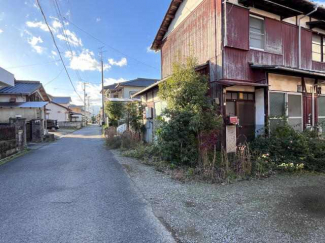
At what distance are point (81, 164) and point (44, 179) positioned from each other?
1692mm

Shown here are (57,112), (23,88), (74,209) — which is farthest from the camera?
(57,112)

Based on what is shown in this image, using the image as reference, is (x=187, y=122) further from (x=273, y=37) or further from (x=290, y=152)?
(x=273, y=37)

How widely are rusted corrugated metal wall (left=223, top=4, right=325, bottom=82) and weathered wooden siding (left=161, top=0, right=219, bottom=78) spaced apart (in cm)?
64

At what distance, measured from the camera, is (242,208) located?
3303 millimetres

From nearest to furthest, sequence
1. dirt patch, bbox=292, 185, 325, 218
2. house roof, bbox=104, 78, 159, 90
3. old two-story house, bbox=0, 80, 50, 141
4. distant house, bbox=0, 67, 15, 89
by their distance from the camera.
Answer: dirt patch, bbox=292, 185, 325, 218, distant house, bbox=0, 67, 15, 89, old two-story house, bbox=0, 80, 50, 141, house roof, bbox=104, 78, 159, 90

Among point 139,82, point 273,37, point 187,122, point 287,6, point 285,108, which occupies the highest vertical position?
point 139,82

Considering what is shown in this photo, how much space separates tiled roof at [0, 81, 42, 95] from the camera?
1455cm

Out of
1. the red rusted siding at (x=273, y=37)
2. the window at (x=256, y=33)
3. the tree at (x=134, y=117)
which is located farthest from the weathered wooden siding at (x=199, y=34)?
the tree at (x=134, y=117)

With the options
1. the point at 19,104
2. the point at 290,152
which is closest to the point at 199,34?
the point at 290,152

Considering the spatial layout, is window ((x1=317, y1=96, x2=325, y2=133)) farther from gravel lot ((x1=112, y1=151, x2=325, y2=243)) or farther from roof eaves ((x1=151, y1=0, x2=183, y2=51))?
roof eaves ((x1=151, y1=0, x2=183, y2=51))

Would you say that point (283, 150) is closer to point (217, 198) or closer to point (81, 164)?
point (217, 198)

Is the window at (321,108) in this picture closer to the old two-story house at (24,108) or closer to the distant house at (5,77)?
the distant house at (5,77)

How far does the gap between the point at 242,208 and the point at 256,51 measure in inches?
236

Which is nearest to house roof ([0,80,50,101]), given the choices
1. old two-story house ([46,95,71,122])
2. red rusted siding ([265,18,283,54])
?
red rusted siding ([265,18,283,54])
